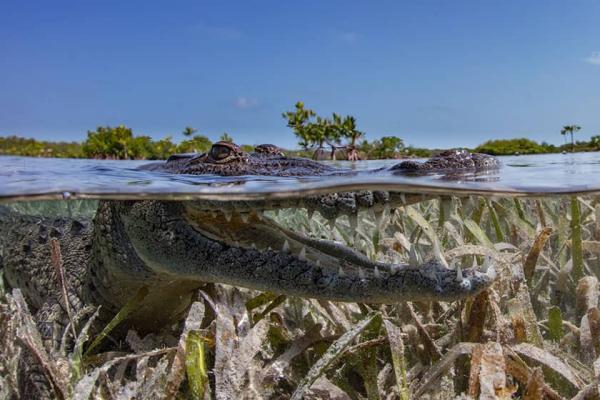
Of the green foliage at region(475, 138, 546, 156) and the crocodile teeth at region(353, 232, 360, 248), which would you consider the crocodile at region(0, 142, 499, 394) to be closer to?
the crocodile teeth at region(353, 232, 360, 248)

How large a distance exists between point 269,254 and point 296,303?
0.83 m

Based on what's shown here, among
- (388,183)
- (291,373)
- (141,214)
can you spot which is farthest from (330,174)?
(291,373)

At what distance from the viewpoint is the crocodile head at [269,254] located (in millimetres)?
2324

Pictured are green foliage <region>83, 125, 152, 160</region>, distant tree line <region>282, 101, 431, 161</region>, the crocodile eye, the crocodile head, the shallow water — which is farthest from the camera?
green foliage <region>83, 125, 152, 160</region>

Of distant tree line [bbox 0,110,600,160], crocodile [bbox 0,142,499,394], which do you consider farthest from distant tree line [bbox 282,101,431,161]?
crocodile [bbox 0,142,499,394]

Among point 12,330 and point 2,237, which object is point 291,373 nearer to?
point 12,330

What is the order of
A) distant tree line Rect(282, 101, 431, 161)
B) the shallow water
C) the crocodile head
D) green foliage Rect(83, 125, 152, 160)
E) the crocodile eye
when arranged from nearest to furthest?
1. the crocodile head
2. the shallow water
3. the crocodile eye
4. distant tree line Rect(282, 101, 431, 161)
5. green foliage Rect(83, 125, 152, 160)

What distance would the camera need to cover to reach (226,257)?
2746mm

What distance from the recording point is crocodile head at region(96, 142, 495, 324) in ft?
7.63

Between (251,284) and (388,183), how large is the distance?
32.4 inches

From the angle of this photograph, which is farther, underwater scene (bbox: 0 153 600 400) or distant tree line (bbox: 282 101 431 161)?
distant tree line (bbox: 282 101 431 161)

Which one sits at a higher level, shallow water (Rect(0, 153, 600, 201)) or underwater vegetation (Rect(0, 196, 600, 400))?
shallow water (Rect(0, 153, 600, 201))

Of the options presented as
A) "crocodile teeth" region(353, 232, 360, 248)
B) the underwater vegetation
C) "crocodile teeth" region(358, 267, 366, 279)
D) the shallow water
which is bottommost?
the underwater vegetation

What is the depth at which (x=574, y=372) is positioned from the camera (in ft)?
7.68
